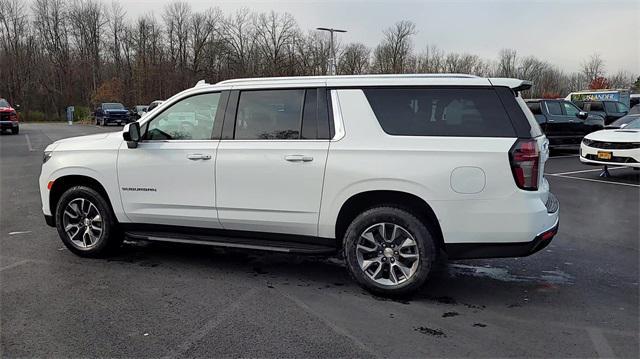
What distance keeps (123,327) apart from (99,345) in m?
0.29

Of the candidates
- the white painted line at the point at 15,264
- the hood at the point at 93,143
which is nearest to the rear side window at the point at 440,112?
→ the hood at the point at 93,143

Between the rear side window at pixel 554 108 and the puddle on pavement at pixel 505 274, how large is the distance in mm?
13762

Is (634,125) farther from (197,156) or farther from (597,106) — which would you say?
(197,156)

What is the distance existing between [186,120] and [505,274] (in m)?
3.64

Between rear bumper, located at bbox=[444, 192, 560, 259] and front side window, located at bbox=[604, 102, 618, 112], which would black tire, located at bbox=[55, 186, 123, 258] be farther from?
front side window, located at bbox=[604, 102, 618, 112]

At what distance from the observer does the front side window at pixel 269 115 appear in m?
4.70

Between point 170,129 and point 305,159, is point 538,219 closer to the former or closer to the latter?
point 305,159

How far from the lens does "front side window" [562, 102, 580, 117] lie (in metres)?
17.7

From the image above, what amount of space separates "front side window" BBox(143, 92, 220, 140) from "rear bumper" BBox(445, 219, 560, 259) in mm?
2630

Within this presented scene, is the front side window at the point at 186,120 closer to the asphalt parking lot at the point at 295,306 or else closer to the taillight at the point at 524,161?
the asphalt parking lot at the point at 295,306

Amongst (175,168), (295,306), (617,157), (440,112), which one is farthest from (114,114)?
(440,112)

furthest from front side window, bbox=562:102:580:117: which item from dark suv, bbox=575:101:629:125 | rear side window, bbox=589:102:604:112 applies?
rear side window, bbox=589:102:604:112

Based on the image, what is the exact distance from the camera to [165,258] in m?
5.61

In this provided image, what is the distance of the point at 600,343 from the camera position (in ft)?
11.5
